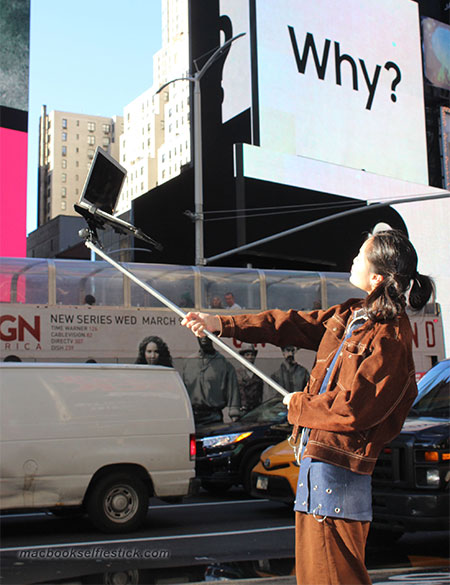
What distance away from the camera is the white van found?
9148 mm

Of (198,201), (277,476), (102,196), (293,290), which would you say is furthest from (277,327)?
(198,201)

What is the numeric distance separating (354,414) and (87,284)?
12631 mm

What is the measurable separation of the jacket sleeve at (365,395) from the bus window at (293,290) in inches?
544

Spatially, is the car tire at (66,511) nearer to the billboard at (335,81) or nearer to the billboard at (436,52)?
the billboard at (335,81)

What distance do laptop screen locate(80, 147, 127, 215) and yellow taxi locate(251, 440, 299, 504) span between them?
6760mm

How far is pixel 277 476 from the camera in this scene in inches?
394

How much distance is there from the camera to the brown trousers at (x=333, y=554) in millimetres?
2666

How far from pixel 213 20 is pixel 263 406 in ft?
102

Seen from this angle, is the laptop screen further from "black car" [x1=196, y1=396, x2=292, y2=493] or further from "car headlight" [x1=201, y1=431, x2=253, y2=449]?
"car headlight" [x1=201, y1=431, x2=253, y2=449]

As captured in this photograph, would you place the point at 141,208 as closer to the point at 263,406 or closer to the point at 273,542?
the point at 263,406

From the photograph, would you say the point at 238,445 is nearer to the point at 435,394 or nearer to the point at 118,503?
the point at 118,503

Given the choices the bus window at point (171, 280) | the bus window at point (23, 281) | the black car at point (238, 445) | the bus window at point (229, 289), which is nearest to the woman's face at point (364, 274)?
the black car at point (238, 445)

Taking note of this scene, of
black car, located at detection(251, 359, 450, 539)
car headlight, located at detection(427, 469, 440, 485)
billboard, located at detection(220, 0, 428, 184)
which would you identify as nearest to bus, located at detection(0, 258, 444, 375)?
black car, located at detection(251, 359, 450, 539)

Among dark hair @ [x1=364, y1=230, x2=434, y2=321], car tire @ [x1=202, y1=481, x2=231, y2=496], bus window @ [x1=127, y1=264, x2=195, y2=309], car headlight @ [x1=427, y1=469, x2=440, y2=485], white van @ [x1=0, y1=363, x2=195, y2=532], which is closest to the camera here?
dark hair @ [x1=364, y1=230, x2=434, y2=321]
